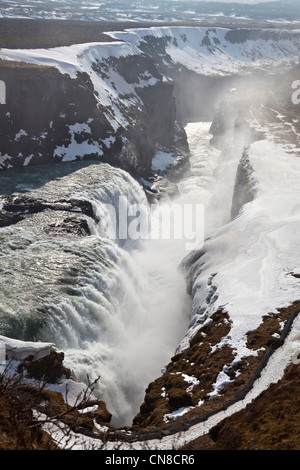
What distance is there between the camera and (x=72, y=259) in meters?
27.1

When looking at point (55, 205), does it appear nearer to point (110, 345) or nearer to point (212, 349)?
point (110, 345)

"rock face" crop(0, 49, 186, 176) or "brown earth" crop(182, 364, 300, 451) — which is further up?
"rock face" crop(0, 49, 186, 176)

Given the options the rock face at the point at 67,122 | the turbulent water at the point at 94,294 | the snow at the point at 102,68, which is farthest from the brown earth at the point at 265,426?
the snow at the point at 102,68

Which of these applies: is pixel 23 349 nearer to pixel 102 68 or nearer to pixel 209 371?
pixel 209 371

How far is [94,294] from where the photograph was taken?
2506 cm

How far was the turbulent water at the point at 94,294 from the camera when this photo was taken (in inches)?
841

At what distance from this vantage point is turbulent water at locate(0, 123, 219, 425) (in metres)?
21.4

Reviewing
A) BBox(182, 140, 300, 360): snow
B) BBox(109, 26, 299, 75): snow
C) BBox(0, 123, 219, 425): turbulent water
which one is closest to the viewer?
BBox(182, 140, 300, 360): snow

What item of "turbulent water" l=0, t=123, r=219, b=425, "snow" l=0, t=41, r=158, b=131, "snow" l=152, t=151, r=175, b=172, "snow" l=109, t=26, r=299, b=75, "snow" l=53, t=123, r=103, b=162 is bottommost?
"turbulent water" l=0, t=123, r=219, b=425

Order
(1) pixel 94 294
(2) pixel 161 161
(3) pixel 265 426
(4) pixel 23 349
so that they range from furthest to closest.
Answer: (2) pixel 161 161 < (1) pixel 94 294 < (4) pixel 23 349 < (3) pixel 265 426

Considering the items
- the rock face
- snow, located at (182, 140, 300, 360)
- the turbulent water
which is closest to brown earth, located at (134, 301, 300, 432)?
snow, located at (182, 140, 300, 360)

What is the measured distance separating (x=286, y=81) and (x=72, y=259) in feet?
265

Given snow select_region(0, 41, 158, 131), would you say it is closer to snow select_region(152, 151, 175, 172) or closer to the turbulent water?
snow select_region(152, 151, 175, 172)

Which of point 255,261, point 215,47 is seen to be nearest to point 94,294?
point 255,261
